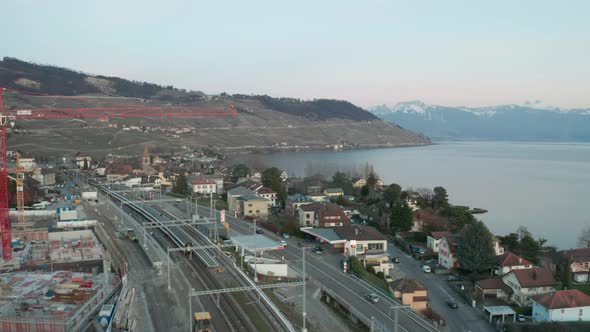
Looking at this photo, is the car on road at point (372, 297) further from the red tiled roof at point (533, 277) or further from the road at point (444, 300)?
the red tiled roof at point (533, 277)

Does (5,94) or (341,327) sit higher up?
(5,94)

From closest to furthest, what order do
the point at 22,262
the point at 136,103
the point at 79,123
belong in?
1. the point at 22,262
2. the point at 79,123
3. the point at 136,103

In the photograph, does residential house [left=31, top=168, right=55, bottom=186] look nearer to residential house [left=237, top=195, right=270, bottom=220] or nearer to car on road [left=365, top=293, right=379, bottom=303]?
residential house [left=237, top=195, right=270, bottom=220]

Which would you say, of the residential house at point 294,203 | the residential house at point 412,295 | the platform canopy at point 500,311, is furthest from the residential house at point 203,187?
the platform canopy at point 500,311

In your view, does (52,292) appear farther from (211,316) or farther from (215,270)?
(211,316)

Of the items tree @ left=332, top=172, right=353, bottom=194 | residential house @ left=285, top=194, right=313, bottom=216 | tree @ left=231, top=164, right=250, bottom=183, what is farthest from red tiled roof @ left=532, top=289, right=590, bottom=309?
tree @ left=231, top=164, right=250, bottom=183

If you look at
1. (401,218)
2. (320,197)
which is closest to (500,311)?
(401,218)

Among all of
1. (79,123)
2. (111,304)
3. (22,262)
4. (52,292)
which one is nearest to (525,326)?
(111,304)
